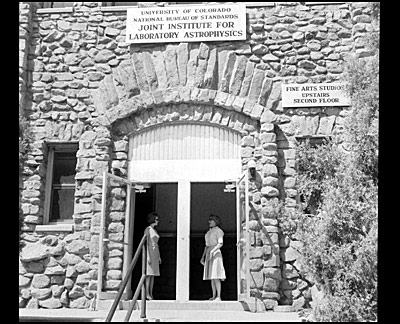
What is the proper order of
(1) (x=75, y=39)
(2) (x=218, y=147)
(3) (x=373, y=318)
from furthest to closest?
(1) (x=75, y=39), (2) (x=218, y=147), (3) (x=373, y=318)

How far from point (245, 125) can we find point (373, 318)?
160 inches

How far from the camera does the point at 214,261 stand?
7.96 meters

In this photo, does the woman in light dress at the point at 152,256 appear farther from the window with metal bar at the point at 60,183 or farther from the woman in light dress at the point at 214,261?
the window with metal bar at the point at 60,183

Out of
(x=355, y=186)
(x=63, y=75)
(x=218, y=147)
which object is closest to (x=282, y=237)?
(x=218, y=147)

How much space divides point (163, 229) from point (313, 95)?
4.63 metres

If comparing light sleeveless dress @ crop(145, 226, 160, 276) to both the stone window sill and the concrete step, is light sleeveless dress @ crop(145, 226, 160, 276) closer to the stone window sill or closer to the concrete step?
the concrete step

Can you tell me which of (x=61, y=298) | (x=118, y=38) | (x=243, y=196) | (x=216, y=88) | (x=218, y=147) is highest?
(x=118, y=38)

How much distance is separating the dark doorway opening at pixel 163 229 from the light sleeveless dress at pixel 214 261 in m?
1.79

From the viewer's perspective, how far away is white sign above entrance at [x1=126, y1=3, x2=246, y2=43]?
28.9ft

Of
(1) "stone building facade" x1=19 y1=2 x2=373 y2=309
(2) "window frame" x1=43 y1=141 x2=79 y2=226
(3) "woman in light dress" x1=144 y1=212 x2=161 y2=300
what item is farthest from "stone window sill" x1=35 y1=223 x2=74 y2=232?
(3) "woman in light dress" x1=144 y1=212 x2=161 y2=300

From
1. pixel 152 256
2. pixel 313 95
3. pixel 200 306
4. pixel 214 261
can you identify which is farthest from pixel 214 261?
pixel 313 95

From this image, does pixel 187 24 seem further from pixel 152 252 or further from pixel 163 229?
pixel 163 229

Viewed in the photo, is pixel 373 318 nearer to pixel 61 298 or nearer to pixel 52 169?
pixel 61 298

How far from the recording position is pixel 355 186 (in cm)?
578
